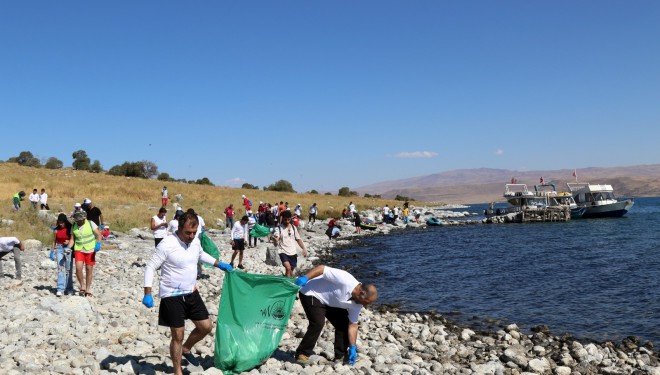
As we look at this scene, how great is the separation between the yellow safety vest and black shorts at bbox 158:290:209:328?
5.19 m

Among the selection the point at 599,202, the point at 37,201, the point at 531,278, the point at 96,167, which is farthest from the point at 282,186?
the point at 531,278

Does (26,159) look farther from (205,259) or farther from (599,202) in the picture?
(205,259)

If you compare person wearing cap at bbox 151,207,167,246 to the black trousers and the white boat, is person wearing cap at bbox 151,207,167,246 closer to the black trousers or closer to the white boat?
the black trousers

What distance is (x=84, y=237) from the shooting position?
1048 centimetres

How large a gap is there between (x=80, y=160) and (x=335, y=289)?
3363 inches

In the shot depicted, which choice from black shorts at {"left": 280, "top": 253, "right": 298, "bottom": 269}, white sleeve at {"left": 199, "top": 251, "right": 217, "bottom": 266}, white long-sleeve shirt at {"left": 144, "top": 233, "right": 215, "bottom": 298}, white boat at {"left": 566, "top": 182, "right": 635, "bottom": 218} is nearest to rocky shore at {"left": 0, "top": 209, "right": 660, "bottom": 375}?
white long-sleeve shirt at {"left": 144, "top": 233, "right": 215, "bottom": 298}

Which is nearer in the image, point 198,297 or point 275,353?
point 198,297

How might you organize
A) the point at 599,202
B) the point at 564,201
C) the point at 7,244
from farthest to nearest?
the point at 564,201 < the point at 599,202 < the point at 7,244

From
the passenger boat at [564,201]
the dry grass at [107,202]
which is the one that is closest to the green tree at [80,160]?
the dry grass at [107,202]

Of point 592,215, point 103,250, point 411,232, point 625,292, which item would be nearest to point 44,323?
point 103,250

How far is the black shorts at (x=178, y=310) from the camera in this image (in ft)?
20.0

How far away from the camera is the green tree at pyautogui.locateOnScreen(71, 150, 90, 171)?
81.1 meters

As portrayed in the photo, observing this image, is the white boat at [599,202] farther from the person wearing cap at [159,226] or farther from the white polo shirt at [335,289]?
the white polo shirt at [335,289]

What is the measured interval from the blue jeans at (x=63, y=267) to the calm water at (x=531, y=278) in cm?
837
